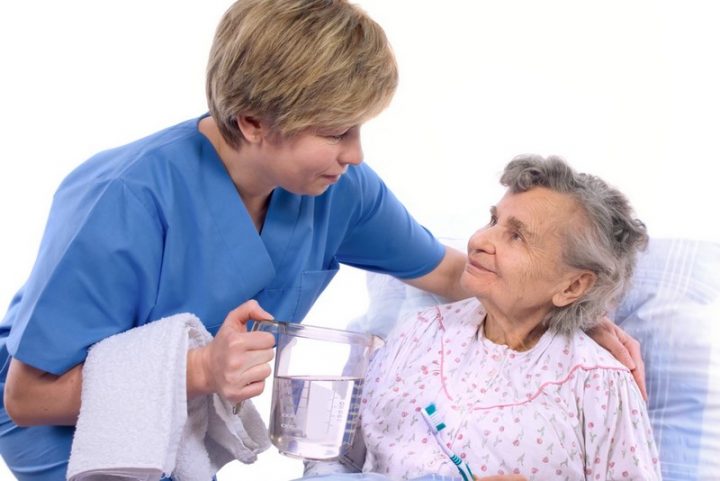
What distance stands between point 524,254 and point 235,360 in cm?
62

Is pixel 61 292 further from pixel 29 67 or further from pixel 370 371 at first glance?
pixel 29 67

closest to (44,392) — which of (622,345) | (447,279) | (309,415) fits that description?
(309,415)

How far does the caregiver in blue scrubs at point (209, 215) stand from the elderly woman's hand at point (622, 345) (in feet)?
1.96

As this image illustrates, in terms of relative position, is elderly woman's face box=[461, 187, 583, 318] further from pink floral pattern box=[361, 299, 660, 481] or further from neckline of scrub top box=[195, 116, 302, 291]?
neckline of scrub top box=[195, 116, 302, 291]

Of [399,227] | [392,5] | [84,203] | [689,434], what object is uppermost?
[392,5]

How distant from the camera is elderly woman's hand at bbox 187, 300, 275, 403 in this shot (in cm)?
137

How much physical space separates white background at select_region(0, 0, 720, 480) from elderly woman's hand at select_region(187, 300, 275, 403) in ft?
3.17

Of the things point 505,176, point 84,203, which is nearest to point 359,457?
point 505,176

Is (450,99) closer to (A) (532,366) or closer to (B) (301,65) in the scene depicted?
(A) (532,366)

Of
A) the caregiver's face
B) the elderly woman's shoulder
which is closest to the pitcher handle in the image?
the caregiver's face

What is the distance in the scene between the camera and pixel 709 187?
7.37 ft

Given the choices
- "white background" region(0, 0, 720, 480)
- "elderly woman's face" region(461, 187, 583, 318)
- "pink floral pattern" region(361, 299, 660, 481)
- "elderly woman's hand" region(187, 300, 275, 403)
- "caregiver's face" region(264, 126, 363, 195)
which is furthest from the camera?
"white background" region(0, 0, 720, 480)

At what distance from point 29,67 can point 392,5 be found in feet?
3.28

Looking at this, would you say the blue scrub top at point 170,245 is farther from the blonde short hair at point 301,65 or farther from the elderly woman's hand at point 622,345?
the elderly woman's hand at point 622,345
